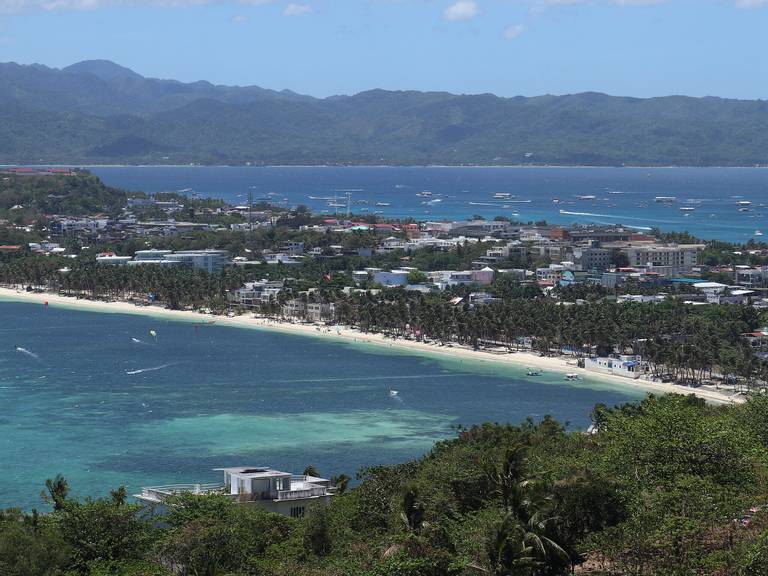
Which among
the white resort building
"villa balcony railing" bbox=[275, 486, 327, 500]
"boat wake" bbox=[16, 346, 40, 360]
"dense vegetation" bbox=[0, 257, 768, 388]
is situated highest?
"villa balcony railing" bbox=[275, 486, 327, 500]

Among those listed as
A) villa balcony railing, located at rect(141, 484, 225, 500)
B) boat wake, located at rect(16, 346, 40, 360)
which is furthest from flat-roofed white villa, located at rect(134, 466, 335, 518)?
boat wake, located at rect(16, 346, 40, 360)

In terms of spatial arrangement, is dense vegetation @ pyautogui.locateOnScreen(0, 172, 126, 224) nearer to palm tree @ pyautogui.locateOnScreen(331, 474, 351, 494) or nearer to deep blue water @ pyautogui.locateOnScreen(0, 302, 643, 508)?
deep blue water @ pyautogui.locateOnScreen(0, 302, 643, 508)

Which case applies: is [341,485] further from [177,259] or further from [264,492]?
[177,259]

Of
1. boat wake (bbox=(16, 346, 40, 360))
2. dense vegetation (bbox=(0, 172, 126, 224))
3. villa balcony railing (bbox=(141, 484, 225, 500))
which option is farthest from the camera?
dense vegetation (bbox=(0, 172, 126, 224))

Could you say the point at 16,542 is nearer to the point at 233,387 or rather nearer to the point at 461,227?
the point at 233,387

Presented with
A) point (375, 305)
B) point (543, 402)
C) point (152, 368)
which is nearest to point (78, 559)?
point (543, 402)

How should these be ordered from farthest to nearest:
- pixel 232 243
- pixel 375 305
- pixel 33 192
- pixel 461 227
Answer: pixel 33 192 < pixel 461 227 < pixel 232 243 < pixel 375 305

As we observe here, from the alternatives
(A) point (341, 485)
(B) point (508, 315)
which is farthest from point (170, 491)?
(B) point (508, 315)
